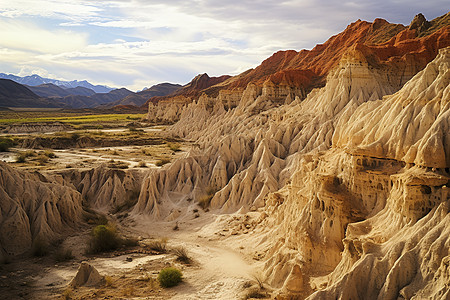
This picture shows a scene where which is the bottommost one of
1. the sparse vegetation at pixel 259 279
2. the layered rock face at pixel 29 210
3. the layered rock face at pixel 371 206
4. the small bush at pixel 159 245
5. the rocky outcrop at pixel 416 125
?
the small bush at pixel 159 245

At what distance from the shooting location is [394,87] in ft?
94.5

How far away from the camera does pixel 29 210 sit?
60.2 feet

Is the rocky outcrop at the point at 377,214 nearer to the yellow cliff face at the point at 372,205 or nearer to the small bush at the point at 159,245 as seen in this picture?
the yellow cliff face at the point at 372,205

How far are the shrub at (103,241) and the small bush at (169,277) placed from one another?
4.88 metres

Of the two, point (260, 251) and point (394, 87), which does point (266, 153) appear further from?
point (394, 87)

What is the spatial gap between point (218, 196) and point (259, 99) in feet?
98.6

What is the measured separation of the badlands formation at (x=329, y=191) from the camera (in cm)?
848

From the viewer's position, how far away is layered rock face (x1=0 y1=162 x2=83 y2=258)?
54.5 feet

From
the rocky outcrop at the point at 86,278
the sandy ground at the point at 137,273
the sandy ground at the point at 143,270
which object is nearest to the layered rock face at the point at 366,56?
the sandy ground at the point at 143,270

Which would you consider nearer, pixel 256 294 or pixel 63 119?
pixel 256 294

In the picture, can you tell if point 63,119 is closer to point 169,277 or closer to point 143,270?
point 143,270

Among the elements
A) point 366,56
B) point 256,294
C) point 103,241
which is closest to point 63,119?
point 366,56

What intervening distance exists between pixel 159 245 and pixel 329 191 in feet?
30.7

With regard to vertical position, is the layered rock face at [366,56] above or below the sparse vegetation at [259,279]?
above
